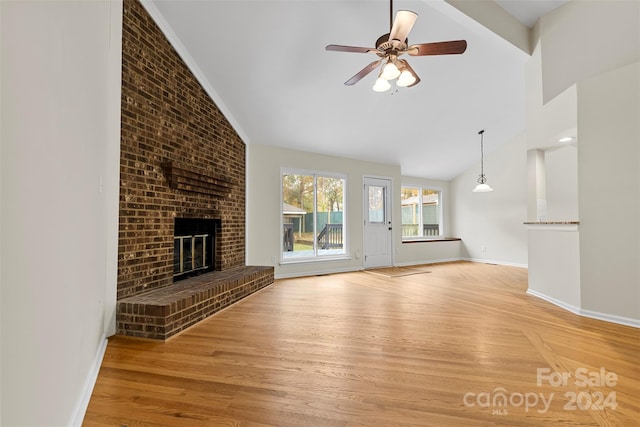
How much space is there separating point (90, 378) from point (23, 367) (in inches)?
41.3

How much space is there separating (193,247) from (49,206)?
2793 mm

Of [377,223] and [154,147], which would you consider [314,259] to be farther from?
[154,147]

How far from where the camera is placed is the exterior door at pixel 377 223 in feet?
20.6

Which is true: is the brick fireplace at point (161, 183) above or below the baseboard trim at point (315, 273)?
above

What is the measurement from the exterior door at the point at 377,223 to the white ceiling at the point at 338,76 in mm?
736

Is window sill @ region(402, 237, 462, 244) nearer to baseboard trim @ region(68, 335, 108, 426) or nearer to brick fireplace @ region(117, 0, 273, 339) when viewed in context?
brick fireplace @ region(117, 0, 273, 339)

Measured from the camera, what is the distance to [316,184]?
5660mm

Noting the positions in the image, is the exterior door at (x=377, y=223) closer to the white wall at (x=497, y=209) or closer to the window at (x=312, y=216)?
the window at (x=312, y=216)

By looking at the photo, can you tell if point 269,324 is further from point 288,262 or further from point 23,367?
point 288,262

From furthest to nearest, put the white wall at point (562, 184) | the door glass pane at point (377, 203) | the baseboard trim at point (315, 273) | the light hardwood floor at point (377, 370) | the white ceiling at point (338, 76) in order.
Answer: the door glass pane at point (377, 203) → the baseboard trim at point (315, 273) → the white wall at point (562, 184) → the white ceiling at point (338, 76) → the light hardwood floor at point (377, 370)

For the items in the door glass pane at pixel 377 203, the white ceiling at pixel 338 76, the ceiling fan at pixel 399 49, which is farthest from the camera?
the door glass pane at pixel 377 203

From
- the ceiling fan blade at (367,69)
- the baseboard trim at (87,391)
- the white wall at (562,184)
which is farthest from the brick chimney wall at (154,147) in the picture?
the white wall at (562,184)

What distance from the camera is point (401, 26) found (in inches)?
89.6

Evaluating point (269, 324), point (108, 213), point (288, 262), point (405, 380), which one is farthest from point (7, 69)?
point (288, 262)
